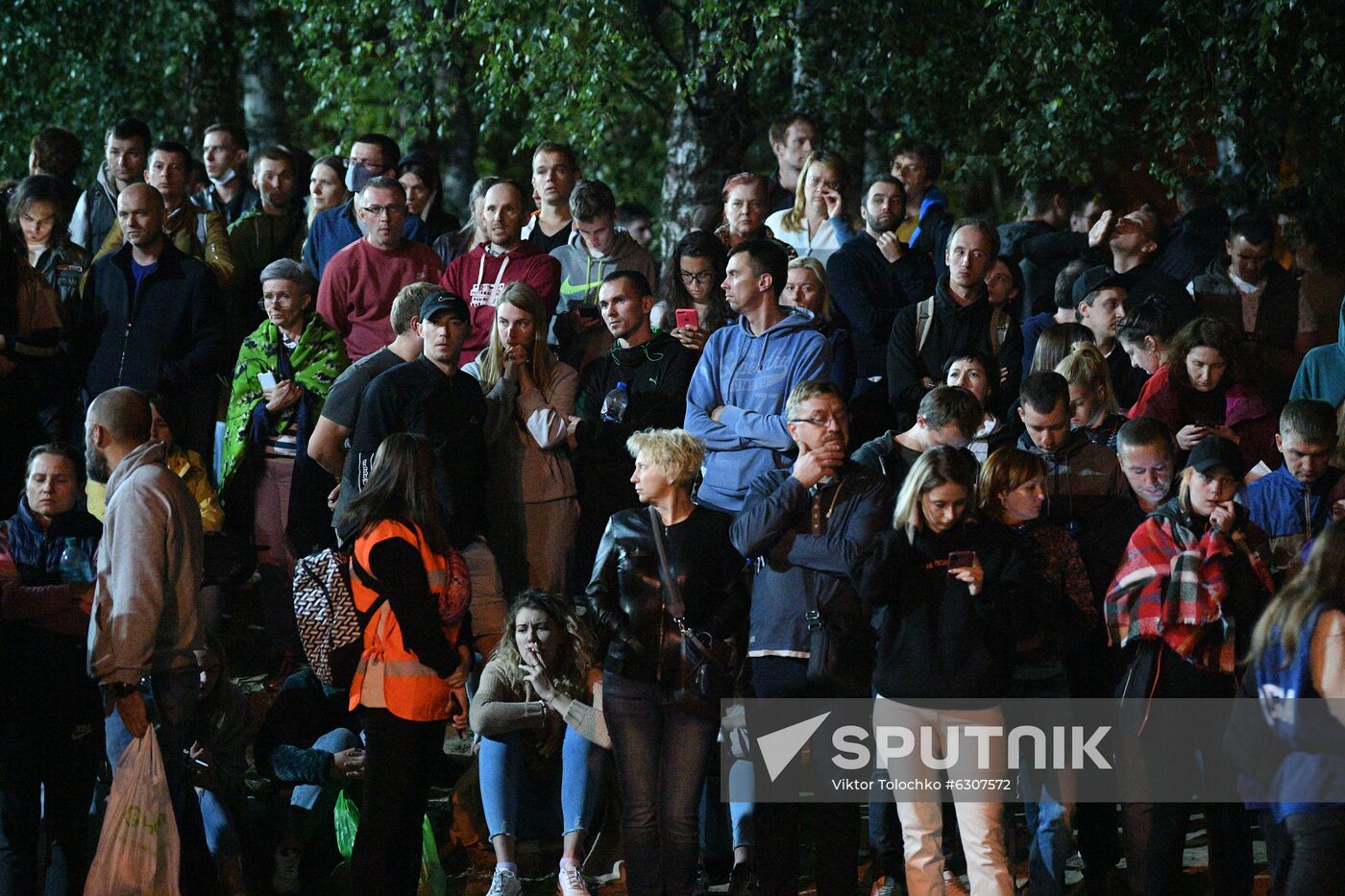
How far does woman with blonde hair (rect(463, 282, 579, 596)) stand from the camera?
8.12 meters

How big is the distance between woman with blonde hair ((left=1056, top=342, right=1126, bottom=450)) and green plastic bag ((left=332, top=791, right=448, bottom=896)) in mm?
3338

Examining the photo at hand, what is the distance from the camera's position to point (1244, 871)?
21.8ft

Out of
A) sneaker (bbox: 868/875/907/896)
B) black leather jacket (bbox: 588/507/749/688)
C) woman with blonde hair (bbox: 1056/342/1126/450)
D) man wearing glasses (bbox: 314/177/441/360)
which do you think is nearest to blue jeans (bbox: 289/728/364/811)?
black leather jacket (bbox: 588/507/749/688)

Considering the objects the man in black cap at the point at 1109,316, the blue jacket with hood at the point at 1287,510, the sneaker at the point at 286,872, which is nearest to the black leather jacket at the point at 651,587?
the sneaker at the point at 286,872

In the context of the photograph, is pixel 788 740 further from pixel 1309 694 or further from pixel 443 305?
pixel 443 305

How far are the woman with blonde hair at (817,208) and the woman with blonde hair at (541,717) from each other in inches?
129

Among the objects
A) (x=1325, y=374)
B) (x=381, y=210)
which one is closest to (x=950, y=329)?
(x=1325, y=374)

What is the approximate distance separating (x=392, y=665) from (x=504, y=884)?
1.24 metres

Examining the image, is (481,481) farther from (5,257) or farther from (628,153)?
(628,153)

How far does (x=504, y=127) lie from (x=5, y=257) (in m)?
16.0

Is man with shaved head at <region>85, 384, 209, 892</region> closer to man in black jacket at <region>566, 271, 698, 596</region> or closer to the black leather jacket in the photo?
the black leather jacket

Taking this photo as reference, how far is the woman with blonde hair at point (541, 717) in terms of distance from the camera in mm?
7098

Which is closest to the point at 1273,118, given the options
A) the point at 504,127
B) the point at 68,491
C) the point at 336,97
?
the point at 336,97

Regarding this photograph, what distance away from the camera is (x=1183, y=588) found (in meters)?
6.55
